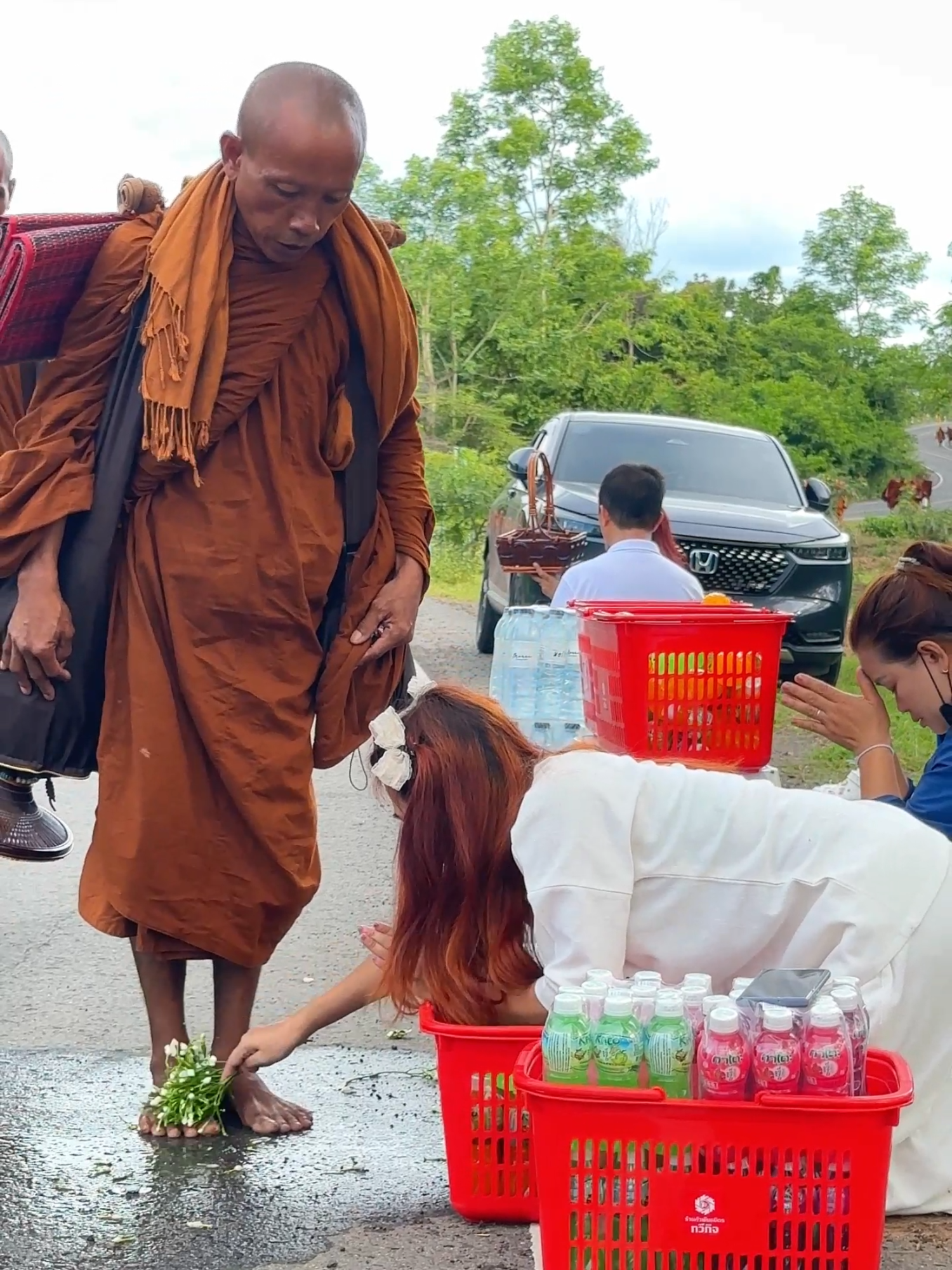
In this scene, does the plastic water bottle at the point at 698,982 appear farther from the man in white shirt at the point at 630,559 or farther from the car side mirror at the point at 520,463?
the car side mirror at the point at 520,463

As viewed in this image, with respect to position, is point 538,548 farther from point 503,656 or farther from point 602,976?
point 602,976

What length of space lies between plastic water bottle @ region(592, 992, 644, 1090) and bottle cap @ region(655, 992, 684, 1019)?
0.16 feet

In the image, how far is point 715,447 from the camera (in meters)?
10.2

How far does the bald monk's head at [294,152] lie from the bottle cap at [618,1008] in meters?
1.71

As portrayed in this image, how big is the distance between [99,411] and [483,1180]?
1.82 metres

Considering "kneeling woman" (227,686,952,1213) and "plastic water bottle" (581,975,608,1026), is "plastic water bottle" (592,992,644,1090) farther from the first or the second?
"kneeling woman" (227,686,952,1213)

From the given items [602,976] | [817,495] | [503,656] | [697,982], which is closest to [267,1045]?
[602,976]

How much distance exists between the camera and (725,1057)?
249 cm

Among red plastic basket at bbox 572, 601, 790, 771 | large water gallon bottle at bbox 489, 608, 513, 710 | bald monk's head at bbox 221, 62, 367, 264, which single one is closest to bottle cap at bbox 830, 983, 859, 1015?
red plastic basket at bbox 572, 601, 790, 771

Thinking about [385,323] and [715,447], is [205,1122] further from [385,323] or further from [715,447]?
[715,447]

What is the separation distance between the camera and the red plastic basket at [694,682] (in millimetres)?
4207

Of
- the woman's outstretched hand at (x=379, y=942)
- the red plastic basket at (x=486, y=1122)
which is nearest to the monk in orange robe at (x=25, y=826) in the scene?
the woman's outstretched hand at (x=379, y=942)

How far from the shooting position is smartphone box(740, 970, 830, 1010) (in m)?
2.54

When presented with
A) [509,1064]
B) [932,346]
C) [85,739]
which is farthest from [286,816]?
[932,346]
